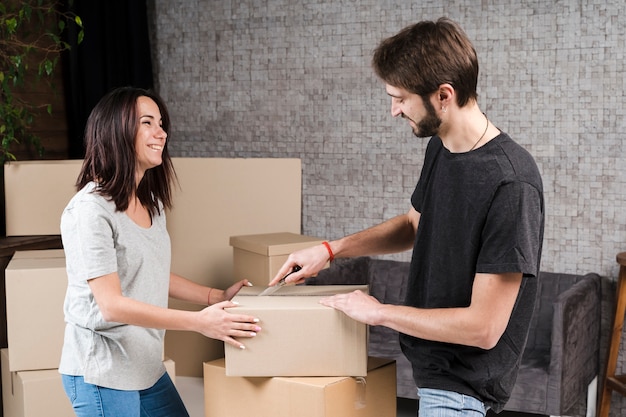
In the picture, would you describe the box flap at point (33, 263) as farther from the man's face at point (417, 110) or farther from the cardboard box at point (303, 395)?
the man's face at point (417, 110)

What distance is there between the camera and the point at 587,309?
9.96 feet

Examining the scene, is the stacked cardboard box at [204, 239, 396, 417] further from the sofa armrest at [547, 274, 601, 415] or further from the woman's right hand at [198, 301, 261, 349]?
the sofa armrest at [547, 274, 601, 415]

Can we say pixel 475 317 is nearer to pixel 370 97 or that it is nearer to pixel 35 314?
pixel 35 314

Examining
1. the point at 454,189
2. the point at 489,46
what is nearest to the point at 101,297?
the point at 454,189

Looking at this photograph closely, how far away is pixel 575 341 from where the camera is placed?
9.54ft

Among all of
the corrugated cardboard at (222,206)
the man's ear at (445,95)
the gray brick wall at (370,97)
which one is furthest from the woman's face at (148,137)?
the gray brick wall at (370,97)

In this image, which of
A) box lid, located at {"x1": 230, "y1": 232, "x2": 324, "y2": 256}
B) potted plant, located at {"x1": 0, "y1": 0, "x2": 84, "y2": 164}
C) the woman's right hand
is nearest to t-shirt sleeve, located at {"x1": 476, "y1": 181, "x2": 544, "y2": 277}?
the woman's right hand

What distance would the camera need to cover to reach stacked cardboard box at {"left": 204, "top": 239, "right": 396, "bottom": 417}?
1.65 meters

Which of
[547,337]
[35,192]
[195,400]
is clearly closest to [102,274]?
[35,192]

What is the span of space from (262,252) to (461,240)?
1546mm

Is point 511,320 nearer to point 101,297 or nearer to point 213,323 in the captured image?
point 213,323

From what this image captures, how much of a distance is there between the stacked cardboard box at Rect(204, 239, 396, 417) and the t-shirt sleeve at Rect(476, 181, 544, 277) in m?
0.36

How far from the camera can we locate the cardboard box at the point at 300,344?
5.41 feet

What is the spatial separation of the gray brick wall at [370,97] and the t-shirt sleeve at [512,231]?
1.97 meters
